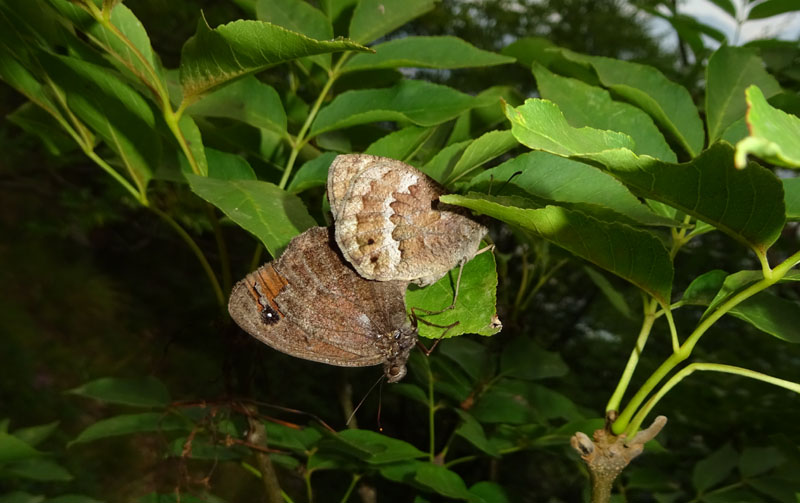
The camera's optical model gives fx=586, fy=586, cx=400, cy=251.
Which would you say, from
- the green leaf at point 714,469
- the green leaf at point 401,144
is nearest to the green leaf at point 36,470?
the green leaf at point 401,144

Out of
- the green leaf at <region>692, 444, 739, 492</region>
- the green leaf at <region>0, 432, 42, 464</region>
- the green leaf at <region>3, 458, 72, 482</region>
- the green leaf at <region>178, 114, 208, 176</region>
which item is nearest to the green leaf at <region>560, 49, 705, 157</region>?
the green leaf at <region>178, 114, 208, 176</region>

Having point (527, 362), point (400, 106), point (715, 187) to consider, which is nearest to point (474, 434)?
point (527, 362)

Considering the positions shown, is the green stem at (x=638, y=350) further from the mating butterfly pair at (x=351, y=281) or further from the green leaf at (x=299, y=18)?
the green leaf at (x=299, y=18)

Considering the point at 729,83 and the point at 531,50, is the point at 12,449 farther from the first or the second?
the point at 729,83

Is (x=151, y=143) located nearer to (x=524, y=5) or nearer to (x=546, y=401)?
(x=546, y=401)

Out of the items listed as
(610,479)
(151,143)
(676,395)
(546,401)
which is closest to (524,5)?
(676,395)

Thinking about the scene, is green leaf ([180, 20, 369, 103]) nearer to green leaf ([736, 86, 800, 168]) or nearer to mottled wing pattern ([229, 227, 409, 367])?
mottled wing pattern ([229, 227, 409, 367])
